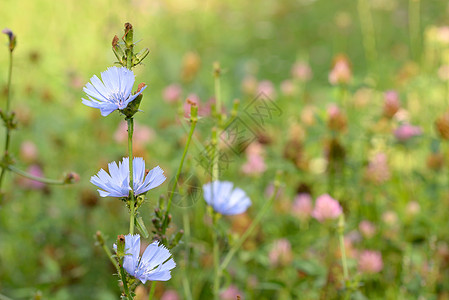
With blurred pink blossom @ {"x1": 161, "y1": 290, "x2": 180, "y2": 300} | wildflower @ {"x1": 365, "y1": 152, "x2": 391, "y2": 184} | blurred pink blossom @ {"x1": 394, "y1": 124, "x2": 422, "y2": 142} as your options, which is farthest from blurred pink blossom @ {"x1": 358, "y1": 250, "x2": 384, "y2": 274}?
blurred pink blossom @ {"x1": 161, "y1": 290, "x2": 180, "y2": 300}

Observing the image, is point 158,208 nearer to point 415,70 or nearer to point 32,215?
point 32,215

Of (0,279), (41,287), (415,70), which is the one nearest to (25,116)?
(0,279)

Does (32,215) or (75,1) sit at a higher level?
(75,1)

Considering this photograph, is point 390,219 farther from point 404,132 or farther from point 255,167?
point 255,167

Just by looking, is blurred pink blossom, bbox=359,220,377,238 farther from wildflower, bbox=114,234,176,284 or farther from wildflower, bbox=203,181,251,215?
wildflower, bbox=114,234,176,284

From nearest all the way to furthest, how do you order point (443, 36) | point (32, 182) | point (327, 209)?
point (327, 209)
point (32, 182)
point (443, 36)

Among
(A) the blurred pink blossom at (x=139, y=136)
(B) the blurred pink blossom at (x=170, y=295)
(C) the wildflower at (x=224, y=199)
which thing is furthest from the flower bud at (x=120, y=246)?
(A) the blurred pink blossom at (x=139, y=136)

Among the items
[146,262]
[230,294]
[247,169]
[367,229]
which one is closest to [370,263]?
[367,229]
